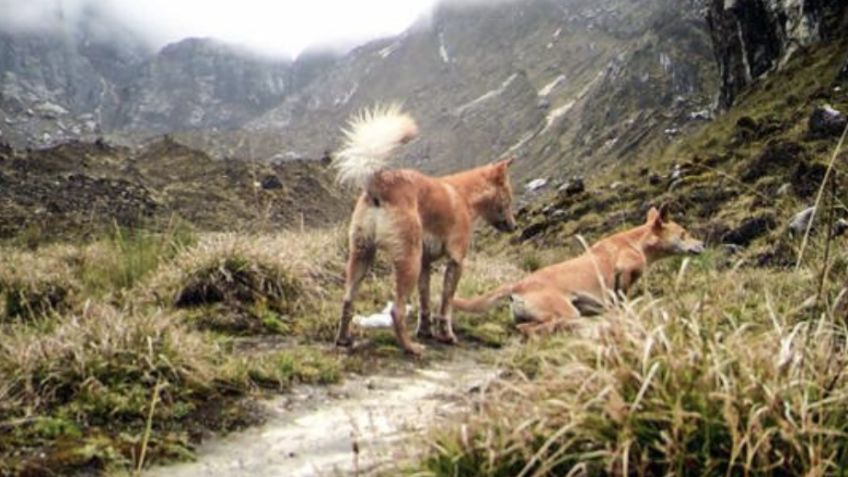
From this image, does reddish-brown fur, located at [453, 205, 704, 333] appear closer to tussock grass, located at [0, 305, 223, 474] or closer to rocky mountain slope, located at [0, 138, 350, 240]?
tussock grass, located at [0, 305, 223, 474]

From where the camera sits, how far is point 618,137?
628 feet

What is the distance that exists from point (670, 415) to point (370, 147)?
17.7 feet

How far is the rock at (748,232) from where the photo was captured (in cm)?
1888

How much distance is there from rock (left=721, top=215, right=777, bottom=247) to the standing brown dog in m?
10.2

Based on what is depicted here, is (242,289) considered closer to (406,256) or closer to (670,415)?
(406,256)

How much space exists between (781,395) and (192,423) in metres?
4.18

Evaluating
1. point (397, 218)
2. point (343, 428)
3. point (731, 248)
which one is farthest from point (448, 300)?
point (731, 248)

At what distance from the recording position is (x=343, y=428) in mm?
6676

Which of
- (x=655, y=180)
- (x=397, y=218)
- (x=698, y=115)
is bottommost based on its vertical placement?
(x=698, y=115)

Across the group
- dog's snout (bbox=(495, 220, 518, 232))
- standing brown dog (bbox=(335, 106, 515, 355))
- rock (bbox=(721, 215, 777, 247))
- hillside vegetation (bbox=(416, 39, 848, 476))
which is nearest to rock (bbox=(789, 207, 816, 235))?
rock (bbox=(721, 215, 777, 247))

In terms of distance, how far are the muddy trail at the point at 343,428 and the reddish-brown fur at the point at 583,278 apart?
1730 millimetres

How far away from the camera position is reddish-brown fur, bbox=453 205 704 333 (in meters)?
10.5

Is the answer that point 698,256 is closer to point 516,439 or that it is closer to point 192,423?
point 192,423

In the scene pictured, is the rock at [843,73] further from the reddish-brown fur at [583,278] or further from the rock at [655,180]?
the reddish-brown fur at [583,278]
